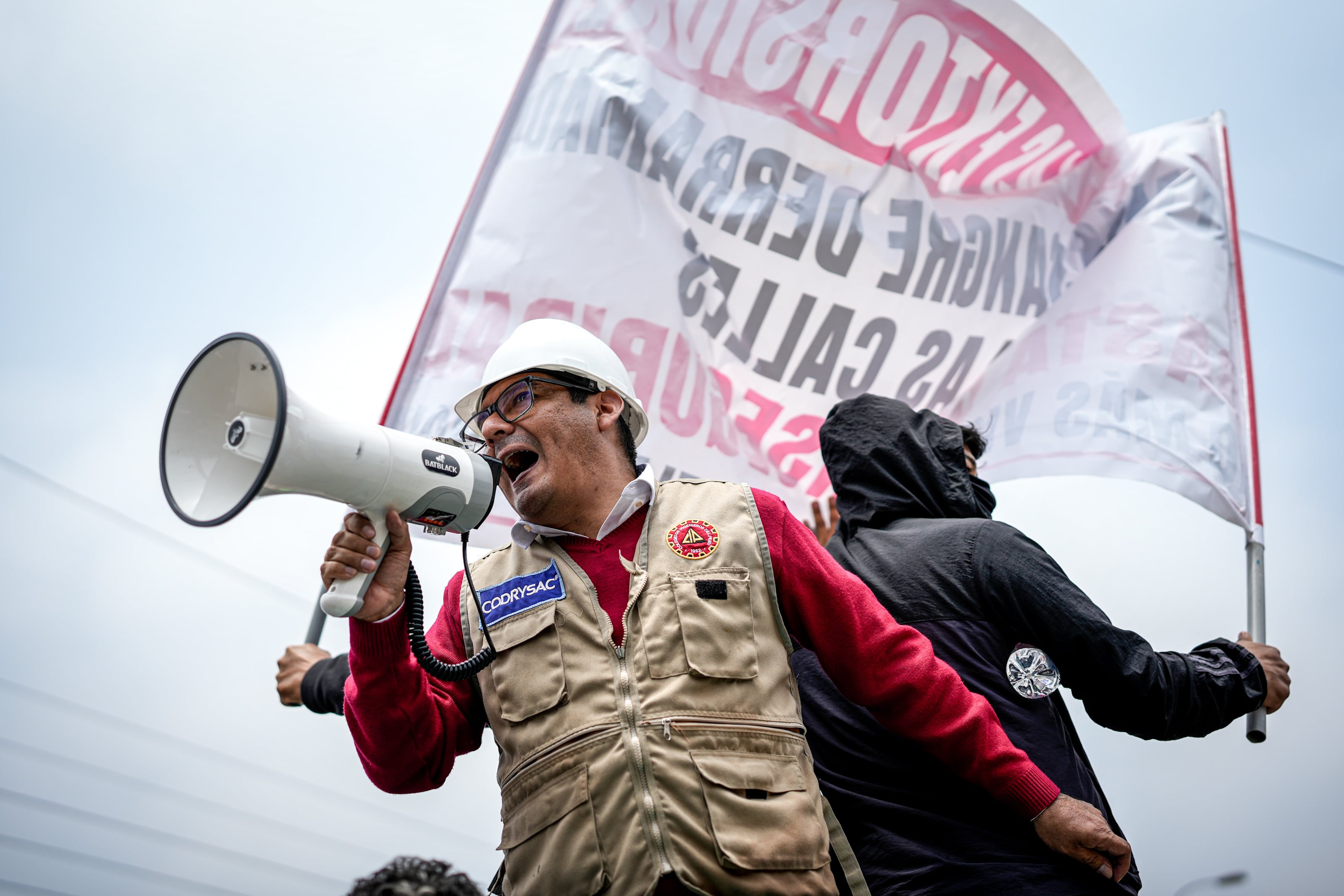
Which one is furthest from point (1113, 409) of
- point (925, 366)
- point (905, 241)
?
point (905, 241)

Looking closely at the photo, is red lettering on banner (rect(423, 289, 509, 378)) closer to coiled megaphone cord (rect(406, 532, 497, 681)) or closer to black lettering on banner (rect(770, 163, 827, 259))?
black lettering on banner (rect(770, 163, 827, 259))

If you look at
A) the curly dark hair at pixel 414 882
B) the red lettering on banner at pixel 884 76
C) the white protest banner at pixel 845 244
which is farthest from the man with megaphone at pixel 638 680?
the red lettering on banner at pixel 884 76

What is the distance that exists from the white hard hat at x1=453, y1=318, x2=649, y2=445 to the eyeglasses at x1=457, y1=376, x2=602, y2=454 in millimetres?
32

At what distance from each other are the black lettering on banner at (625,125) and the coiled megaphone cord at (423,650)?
10.5 ft

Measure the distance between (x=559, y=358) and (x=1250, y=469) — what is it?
379 centimetres

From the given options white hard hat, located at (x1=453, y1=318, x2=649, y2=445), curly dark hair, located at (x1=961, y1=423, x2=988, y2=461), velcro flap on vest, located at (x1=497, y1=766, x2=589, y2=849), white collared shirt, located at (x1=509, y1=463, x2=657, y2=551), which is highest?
curly dark hair, located at (x1=961, y1=423, x2=988, y2=461)

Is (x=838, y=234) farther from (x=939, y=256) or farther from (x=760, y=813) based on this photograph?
(x=760, y=813)

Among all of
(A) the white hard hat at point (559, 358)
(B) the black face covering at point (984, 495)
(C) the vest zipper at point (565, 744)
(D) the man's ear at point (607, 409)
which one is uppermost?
(B) the black face covering at point (984, 495)

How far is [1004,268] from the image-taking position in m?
6.07

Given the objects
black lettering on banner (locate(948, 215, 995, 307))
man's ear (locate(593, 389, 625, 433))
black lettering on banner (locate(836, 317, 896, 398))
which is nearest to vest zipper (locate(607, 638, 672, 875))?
man's ear (locate(593, 389, 625, 433))

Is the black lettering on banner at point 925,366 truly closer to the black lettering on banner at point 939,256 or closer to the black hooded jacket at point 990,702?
the black lettering on banner at point 939,256

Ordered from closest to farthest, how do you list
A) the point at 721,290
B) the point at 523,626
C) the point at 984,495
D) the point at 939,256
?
the point at 523,626 → the point at 984,495 → the point at 721,290 → the point at 939,256

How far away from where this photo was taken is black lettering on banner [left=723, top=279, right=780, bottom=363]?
5.61 m

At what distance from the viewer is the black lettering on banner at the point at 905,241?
19.2 feet
